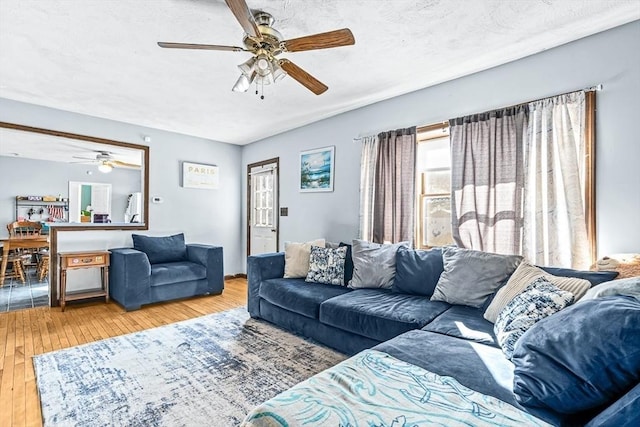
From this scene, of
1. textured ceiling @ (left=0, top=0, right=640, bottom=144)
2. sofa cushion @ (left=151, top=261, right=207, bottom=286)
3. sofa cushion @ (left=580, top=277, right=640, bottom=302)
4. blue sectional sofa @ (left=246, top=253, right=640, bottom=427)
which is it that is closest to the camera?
blue sectional sofa @ (left=246, top=253, right=640, bottom=427)

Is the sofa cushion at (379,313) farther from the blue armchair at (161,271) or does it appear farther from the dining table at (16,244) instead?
the dining table at (16,244)

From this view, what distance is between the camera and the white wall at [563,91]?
213 centimetres

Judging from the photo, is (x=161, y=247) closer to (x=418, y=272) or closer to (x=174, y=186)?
(x=174, y=186)

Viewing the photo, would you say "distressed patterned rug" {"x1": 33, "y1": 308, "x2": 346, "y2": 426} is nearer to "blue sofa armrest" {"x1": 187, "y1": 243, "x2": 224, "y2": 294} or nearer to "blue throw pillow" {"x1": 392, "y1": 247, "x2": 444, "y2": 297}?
"blue throw pillow" {"x1": 392, "y1": 247, "x2": 444, "y2": 297}

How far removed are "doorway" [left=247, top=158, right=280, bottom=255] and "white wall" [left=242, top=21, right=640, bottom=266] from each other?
129 centimetres

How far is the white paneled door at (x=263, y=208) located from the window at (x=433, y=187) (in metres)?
2.45

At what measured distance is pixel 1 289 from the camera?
4.65 meters

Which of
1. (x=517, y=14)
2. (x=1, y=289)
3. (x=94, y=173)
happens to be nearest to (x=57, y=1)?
(x=517, y=14)

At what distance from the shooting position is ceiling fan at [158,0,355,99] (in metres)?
1.79

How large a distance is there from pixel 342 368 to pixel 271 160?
4.22 m

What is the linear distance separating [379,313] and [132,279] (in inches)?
119

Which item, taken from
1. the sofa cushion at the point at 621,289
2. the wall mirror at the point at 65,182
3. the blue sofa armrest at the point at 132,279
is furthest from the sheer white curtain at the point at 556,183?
the wall mirror at the point at 65,182

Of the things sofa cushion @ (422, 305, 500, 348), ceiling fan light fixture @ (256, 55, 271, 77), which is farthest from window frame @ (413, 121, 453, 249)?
ceiling fan light fixture @ (256, 55, 271, 77)

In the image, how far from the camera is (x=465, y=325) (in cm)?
193
